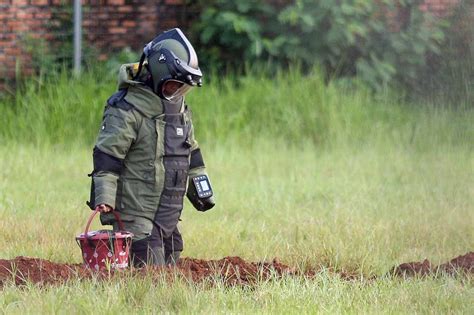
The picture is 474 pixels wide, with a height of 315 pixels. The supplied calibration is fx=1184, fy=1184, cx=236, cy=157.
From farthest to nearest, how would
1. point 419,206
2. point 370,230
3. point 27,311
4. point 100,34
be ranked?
point 100,34 → point 419,206 → point 370,230 → point 27,311

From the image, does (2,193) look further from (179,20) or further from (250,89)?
(179,20)

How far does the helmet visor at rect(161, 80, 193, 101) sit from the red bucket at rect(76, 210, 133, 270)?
2.35 feet

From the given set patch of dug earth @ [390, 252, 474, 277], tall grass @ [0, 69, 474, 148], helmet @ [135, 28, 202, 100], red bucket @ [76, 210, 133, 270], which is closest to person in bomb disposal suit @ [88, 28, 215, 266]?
helmet @ [135, 28, 202, 100]

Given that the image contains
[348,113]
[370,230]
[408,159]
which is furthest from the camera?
[348,113]

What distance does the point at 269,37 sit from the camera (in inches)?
509

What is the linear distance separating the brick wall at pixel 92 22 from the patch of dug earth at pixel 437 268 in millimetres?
7130

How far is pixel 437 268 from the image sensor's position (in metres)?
5.96

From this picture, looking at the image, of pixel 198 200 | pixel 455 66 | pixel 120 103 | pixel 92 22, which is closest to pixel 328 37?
pixel 455 66

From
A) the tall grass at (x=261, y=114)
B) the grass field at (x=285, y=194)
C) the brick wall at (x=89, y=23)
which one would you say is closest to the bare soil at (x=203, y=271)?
the grass field at (x=285, y=194)

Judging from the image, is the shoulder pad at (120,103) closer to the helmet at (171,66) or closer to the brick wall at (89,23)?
the helmet at (171,66)

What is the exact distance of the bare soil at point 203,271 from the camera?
5.45 m

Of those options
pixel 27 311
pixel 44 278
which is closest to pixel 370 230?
pixel 44 278

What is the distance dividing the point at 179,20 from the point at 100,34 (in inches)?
36.3

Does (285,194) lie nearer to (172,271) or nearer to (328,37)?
(172,271)
